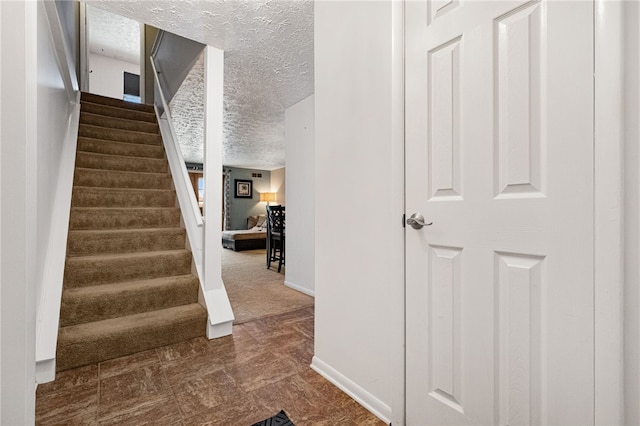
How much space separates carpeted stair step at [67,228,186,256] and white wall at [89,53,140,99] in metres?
5.65

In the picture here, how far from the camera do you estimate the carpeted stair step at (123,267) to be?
86.4 inches

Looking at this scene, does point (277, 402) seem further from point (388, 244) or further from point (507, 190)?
point (507, 190)

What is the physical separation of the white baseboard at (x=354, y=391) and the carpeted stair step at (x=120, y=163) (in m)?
2.90

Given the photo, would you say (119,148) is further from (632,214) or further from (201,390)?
(632,214)

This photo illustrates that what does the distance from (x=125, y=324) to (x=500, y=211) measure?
2.33 meters

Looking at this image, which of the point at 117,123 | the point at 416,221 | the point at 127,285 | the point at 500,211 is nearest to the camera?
the point at 500,211

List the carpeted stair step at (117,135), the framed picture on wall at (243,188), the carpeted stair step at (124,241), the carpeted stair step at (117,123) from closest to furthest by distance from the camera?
the carpeted stair step at (124,241)
the carpeted stair step at (117,135)
the carpeted stair step at (117,123)
the framed picture on wall at (243,188)

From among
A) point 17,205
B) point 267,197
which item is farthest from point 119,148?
point 267,197

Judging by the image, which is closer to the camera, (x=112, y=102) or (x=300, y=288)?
(x=300, y=288)

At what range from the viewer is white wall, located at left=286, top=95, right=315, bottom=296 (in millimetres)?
3477

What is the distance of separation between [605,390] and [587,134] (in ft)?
2.21

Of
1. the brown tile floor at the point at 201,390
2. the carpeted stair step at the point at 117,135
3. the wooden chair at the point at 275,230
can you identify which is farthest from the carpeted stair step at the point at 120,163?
the brown tile floor at the point at 201,390

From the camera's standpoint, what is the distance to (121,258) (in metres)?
2.37

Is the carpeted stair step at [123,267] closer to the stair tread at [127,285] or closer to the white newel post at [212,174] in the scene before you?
the stair tread at [127,285]
